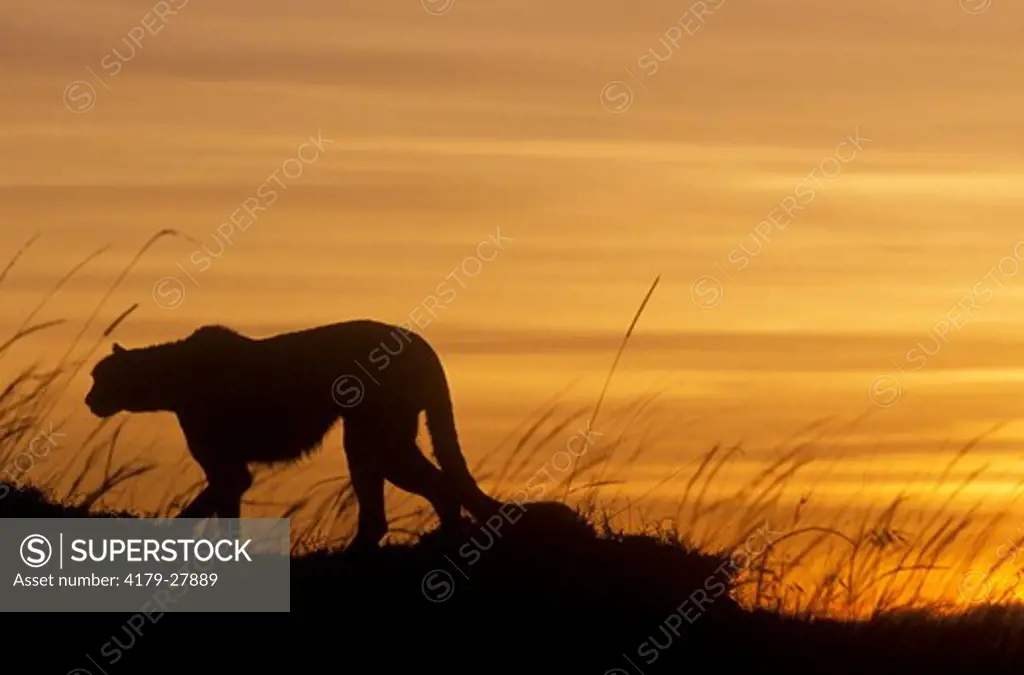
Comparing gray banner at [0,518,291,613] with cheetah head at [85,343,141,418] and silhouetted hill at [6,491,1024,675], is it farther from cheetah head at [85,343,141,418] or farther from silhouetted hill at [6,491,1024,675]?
cheetah head at [85,343,141,418]

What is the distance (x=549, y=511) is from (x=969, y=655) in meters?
2.43

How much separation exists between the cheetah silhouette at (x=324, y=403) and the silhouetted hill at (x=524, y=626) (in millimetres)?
721

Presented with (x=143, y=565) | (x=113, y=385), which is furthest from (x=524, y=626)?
(x=113, y=385)

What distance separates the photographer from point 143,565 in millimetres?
8609

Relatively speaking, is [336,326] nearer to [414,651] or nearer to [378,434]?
[378,434]

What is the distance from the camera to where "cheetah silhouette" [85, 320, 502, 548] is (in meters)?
10.2

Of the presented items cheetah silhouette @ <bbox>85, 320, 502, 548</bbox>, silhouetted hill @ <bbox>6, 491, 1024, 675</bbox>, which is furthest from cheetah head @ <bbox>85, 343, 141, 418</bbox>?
silhouetted hill @ <bbox>6, 491, 1024, 675</bbox>

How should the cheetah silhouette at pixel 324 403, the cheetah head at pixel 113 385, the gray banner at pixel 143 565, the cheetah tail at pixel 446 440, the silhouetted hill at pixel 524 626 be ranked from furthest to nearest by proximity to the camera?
the cheetah head at pixel 113 385
the cheetah tail at pixel 446 440
the cheetah silhouette at pixel 324 403
the gray banner at pixel 143 565
the silhouetted hill at pixel 524 626

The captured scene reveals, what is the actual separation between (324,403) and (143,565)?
2.02 meters

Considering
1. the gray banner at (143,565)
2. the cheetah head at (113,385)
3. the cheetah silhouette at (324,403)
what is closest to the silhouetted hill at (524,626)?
the gray banner at (143,565)

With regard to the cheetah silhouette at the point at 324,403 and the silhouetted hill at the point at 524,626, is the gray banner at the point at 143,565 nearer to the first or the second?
the silhouetted hill at the point at 524,626

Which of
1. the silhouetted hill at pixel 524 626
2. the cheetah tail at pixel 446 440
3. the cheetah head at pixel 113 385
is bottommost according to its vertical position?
the silhouetted hill at pixel 524 626

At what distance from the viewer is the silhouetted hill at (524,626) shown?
7828mm

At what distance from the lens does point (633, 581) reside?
9.28 m
